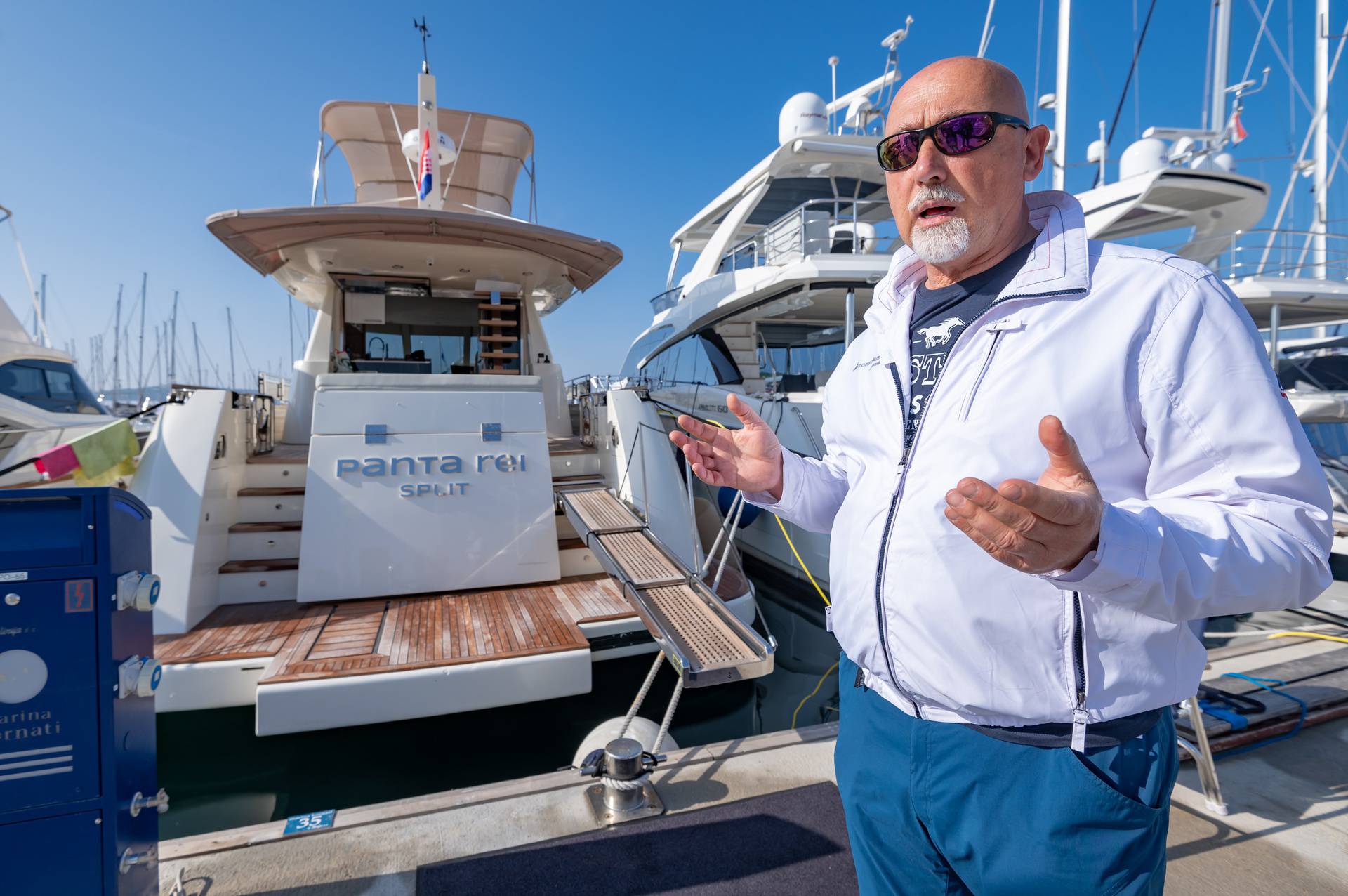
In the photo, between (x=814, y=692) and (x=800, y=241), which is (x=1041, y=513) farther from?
(x=800, y=241)

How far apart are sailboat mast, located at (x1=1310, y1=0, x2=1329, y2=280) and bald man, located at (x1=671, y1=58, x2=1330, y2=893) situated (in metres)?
21.3

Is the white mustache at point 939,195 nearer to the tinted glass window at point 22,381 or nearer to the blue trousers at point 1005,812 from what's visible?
the blue trousers at point 1005,812

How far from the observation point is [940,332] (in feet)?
4.36

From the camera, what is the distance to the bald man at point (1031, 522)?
0.88 meters

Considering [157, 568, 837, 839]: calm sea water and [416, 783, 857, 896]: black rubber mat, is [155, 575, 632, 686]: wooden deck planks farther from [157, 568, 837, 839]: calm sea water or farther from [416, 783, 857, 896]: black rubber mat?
[416, 783, 857, 896]: black rubber mat

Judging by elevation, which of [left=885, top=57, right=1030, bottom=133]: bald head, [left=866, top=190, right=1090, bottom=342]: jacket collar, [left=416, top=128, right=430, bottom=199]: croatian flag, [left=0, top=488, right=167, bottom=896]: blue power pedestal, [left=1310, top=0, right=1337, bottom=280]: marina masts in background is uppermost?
[left=1310, top=0, right=1337, bottom=280]: marina masts in background

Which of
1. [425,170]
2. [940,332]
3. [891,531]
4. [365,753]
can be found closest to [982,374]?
[940,332]

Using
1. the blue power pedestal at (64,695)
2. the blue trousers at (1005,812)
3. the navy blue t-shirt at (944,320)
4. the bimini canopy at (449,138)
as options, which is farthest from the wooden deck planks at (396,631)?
the bimini canopy at (449,138)

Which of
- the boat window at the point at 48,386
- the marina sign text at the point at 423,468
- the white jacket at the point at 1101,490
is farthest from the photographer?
the boat window at the point at 48,386

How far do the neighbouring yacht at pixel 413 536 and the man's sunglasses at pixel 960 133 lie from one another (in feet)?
7.24

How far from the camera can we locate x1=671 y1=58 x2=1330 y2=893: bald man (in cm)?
88

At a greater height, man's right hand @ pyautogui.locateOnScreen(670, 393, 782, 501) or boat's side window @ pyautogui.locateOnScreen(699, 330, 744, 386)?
boat's side window @ pyautogui.locateOnScreen(699, 330, 744, 386)

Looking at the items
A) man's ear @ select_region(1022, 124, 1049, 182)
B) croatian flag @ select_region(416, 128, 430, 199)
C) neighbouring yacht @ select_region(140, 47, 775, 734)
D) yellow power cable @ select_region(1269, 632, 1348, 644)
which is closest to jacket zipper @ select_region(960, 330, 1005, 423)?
man's ear @ select_region(1022, 124, 1049, 182)

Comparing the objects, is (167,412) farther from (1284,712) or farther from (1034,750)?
(1284,712)
